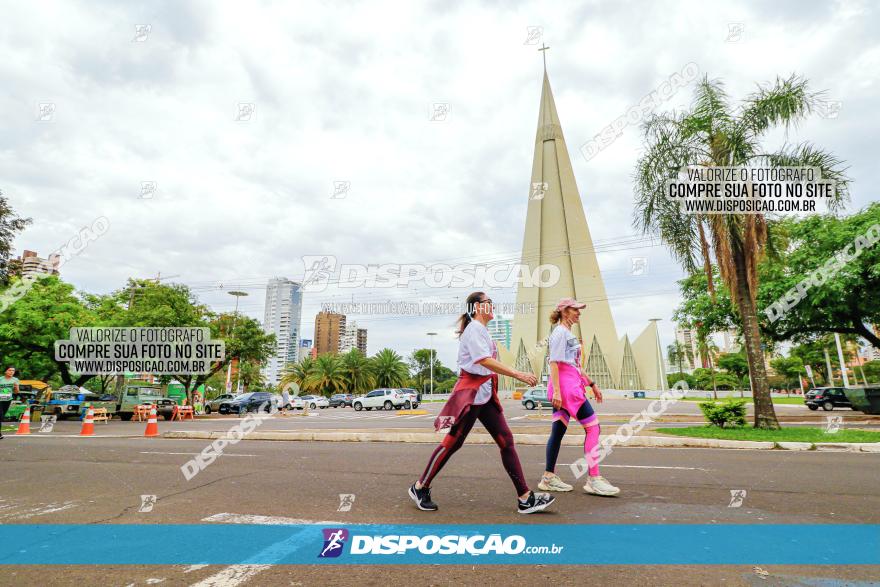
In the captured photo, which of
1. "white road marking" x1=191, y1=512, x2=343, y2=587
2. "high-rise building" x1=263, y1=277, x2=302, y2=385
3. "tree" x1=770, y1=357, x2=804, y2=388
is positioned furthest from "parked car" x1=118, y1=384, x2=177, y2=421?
"high-rise building" x1=263, y1=277, x2=302, y2=385

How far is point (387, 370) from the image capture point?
60.0 metres

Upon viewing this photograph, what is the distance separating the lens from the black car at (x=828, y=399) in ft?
82.8

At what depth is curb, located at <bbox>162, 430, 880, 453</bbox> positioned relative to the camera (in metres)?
8.72

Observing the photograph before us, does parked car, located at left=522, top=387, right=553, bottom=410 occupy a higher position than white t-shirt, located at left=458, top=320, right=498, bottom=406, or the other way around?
white t-shirt, located at left=458, top=320, right=498, bottom=406

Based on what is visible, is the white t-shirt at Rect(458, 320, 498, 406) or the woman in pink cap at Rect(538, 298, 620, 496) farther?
the woman in pink cap at Rect(538, 298, 620, 496)

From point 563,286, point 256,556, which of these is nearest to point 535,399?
point 256,556

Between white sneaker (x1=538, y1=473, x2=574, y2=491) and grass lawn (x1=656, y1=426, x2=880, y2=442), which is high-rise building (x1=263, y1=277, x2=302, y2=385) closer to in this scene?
grass lawn (x1=656, y1=426, x2=880, y2=442)

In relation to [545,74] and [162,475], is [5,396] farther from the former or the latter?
[545,74]

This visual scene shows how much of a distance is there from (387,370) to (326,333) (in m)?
49.5

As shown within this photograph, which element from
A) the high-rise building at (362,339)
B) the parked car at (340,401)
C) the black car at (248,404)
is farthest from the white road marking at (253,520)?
the high-rise building at (362,339)

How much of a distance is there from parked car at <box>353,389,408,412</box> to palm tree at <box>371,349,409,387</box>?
23.1m

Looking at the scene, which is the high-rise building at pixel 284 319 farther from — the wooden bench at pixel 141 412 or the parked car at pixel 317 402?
the wooden bench at pixel 141 412

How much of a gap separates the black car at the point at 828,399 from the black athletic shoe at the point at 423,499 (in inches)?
1188

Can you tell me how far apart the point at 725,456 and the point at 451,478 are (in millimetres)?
5001
